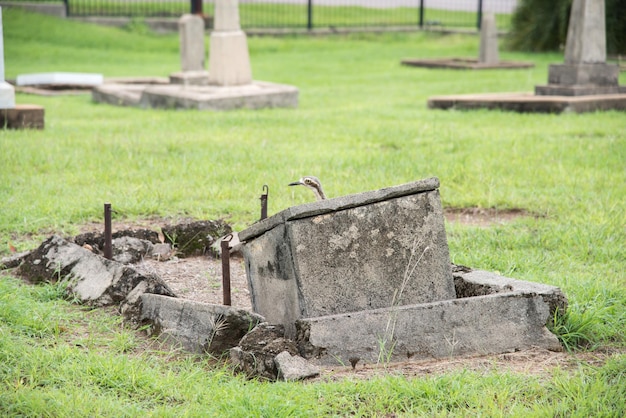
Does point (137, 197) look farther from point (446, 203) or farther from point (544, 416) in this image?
point (544, 416)

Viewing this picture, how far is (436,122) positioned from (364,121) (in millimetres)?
962

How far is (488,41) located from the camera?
2120cm

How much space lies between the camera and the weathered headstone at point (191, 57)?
15898mm

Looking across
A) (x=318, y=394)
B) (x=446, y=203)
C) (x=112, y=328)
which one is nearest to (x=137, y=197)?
(x=446, y=203)

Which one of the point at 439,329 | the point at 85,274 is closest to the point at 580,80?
the point at 85,274

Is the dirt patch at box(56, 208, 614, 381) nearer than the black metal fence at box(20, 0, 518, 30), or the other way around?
the dirt patch at box(56, 208, 614, 381)

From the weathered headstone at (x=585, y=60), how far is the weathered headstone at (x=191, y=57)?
225 inches

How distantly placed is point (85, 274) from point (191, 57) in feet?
38.0

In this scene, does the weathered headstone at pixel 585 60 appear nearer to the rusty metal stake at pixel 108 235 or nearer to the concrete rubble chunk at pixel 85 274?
the rusty metal stake at pixel 108 235

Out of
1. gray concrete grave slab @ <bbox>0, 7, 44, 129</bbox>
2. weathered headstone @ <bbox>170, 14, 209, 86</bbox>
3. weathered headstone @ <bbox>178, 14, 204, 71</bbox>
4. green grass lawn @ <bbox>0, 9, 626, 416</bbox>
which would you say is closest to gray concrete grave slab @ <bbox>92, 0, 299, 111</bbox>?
green grass lawn @ <bbox>0, 9, 626, 416</bbox>

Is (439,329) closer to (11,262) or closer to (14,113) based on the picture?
(11,262)

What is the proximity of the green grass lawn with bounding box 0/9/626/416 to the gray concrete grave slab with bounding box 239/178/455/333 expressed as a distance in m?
0.52

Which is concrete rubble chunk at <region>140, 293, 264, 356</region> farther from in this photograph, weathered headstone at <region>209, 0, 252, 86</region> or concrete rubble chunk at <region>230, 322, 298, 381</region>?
weathered headstone at <region>209, 0, 252, 86</region>

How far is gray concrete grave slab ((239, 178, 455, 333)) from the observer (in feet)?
13.4
